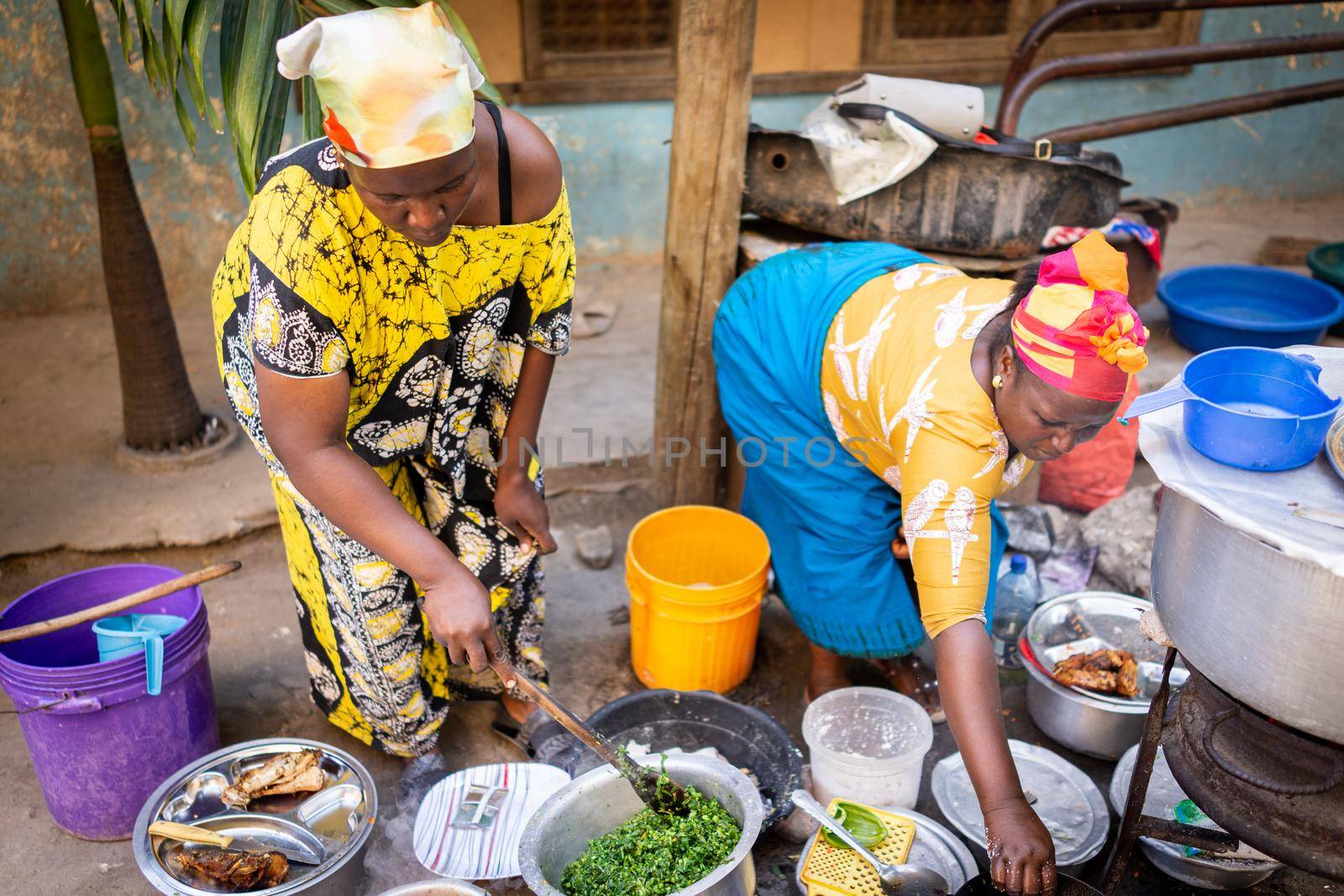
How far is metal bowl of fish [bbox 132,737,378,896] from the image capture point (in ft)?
7.26

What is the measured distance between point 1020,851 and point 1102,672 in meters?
1.20

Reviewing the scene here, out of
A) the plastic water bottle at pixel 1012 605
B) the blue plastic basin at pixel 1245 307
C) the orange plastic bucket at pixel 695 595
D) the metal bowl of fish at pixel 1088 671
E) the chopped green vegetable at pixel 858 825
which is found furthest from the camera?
the blue plastic basin at pixel 1245 307

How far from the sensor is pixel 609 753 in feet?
6.95

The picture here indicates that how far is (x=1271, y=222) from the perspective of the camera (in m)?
6.16

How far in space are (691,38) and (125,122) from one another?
3.22m

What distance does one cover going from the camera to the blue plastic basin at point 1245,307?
158 inches

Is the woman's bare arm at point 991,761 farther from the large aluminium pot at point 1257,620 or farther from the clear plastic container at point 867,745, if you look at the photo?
the clear plastic container at point 867,745

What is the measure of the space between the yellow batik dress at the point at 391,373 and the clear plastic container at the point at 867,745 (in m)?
0.81

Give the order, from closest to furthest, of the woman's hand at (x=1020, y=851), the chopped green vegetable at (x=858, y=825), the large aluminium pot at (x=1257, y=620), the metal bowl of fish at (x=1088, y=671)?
the large aluminium pot at (x=1257, y=620), the woman's hand at (x=1020, y=851), the chopped green vegetable at (x=858, y=825), the metal bowl of fish at (x=1088, y=671)

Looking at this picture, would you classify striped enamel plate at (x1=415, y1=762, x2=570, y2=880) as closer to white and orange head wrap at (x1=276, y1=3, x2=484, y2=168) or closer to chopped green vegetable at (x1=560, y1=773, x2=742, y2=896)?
chopped green vegetable at (x1=560, y1=773, x2=742, y2=896)

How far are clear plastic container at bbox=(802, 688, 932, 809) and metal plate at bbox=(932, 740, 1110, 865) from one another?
0.31ft

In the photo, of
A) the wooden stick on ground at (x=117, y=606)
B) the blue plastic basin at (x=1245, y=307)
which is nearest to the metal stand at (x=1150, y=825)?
the wooden stick on ground at (x=117, y=606)

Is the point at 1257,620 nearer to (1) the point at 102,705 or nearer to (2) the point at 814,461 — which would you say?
(2) the point at 814,461

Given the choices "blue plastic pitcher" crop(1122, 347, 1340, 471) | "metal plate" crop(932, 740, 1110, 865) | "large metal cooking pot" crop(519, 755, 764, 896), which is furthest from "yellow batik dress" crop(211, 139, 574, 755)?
"blue plastic pitcher" crop(1122, 347, 1340, 471)
